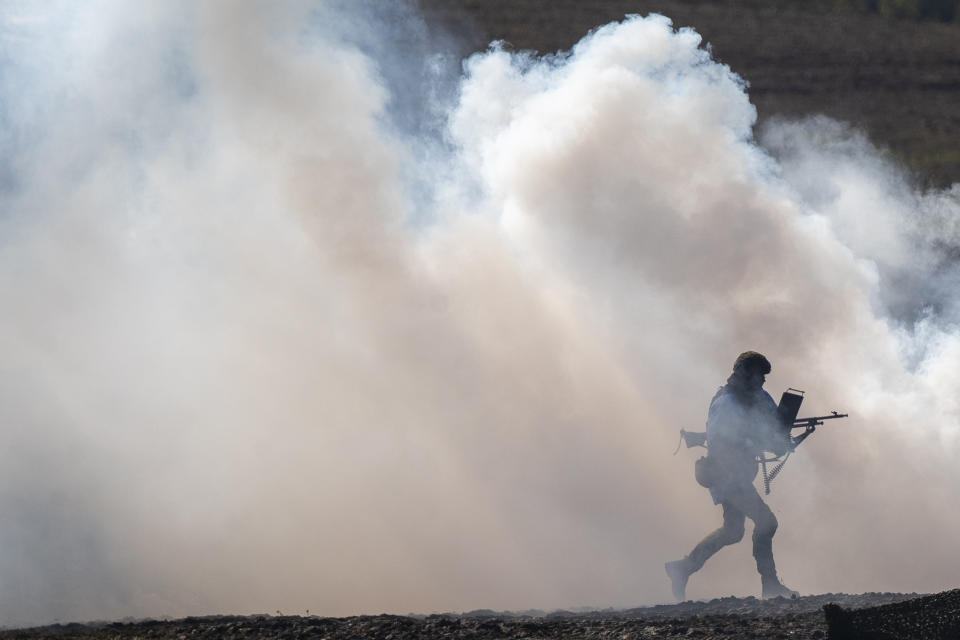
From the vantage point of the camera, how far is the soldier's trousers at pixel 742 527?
13.6m

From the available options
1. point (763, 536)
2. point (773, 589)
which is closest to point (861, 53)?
point (763, 536)

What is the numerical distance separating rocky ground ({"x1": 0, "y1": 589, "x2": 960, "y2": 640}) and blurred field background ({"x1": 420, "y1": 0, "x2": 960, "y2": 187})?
27573mm

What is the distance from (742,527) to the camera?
541 inches

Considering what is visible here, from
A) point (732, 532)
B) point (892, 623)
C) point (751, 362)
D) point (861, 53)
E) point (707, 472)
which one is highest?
point (861, 53)

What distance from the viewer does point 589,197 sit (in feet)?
68.8

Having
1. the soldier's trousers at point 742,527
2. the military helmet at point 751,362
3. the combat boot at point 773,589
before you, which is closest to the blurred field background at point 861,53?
the military helmet at point 751,362

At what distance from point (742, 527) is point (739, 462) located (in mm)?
730

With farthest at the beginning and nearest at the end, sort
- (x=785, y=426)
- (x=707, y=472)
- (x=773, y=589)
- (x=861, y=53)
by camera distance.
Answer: (x=861, y=53) → (x=785, y=426) → (x=707, y=472) → (x=773, y=589)

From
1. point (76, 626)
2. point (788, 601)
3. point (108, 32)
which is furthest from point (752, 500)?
point (108, 32)

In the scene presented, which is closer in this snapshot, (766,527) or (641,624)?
(641,624)

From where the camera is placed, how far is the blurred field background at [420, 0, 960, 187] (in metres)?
39.4

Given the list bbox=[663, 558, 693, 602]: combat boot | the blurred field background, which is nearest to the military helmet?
bbox=[663, 558, 693, 602]: combat boot

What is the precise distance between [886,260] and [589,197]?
1082 cm

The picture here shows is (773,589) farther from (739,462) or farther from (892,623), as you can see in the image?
(892,623)
